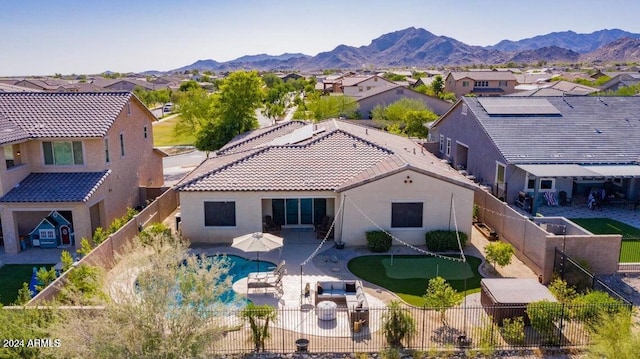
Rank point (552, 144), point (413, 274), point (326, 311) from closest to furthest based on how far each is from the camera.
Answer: point (326, 311), point (413, 274), point (552, 144)

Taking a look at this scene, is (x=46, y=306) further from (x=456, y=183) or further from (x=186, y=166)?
(x=186, y=166)

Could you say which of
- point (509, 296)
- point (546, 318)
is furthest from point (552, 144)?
point (546, 318)

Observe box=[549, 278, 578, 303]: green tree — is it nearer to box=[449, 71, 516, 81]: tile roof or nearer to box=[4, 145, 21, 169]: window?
box=[4, 145, 21, 169]: window

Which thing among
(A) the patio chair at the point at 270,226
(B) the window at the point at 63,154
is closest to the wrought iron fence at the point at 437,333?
(A) the patio chair at the point at 270,226

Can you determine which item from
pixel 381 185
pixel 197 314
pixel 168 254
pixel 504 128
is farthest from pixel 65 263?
pixel 504 128

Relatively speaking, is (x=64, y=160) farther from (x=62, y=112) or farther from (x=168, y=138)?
(x=168, y=138)

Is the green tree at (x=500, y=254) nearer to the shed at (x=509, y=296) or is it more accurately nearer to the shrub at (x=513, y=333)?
the shed at (x=509, y=296)
